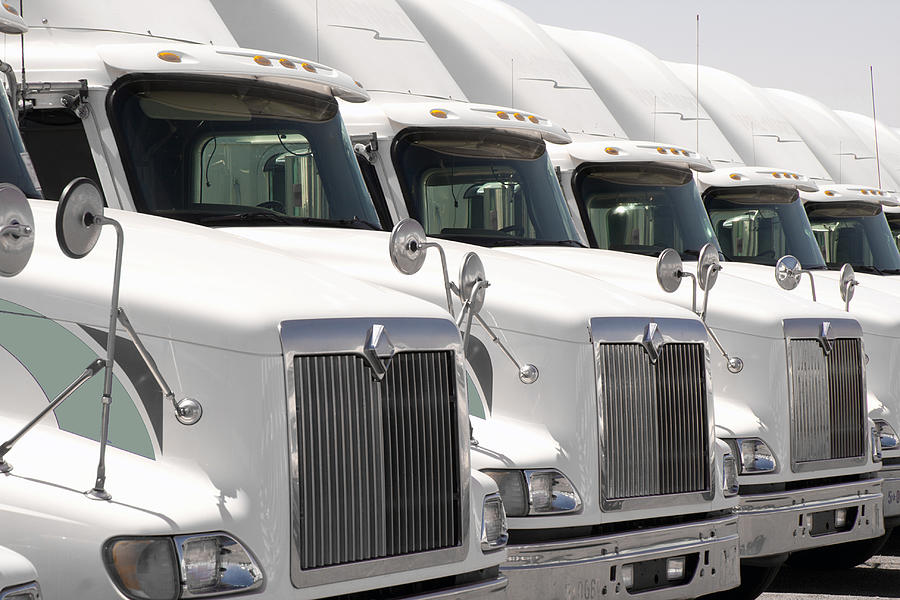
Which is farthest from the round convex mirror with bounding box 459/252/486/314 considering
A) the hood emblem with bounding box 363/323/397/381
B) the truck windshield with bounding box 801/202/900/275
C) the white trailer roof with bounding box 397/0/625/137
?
the truck windshield with bounding box 801/202/900/275

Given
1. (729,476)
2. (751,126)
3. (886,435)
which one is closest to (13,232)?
(729,476)

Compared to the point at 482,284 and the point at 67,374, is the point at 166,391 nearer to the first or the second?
the point at 67,374

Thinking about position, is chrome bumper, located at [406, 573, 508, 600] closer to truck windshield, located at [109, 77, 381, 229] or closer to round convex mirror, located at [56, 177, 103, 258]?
round convex mirror, located at [56, 177, 103, 258]

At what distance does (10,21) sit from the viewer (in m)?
5.82

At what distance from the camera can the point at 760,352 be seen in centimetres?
766

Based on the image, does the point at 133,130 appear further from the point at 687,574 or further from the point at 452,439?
the point at 687,574

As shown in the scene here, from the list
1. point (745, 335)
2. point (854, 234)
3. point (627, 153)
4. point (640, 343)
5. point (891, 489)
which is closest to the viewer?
point (640, 343)

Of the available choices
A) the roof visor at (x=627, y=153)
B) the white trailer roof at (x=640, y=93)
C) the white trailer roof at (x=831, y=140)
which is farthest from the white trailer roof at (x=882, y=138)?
the roof visor at (x=627, y=153)

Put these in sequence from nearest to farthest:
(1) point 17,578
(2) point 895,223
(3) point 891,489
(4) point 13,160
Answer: (1) point 17,578
(4) point 13,160
(3) point 891,489
(2) point 895,223

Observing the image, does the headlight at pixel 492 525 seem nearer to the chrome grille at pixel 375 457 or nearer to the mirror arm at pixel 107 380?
the chrome grille at pixel 375 457

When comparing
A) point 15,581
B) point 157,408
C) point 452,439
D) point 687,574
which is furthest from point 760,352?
point 15,581

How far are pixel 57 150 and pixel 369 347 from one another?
8.69ft

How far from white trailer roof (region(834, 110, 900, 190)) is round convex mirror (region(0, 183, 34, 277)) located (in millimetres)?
23340

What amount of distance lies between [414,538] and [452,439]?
14.8 inches
